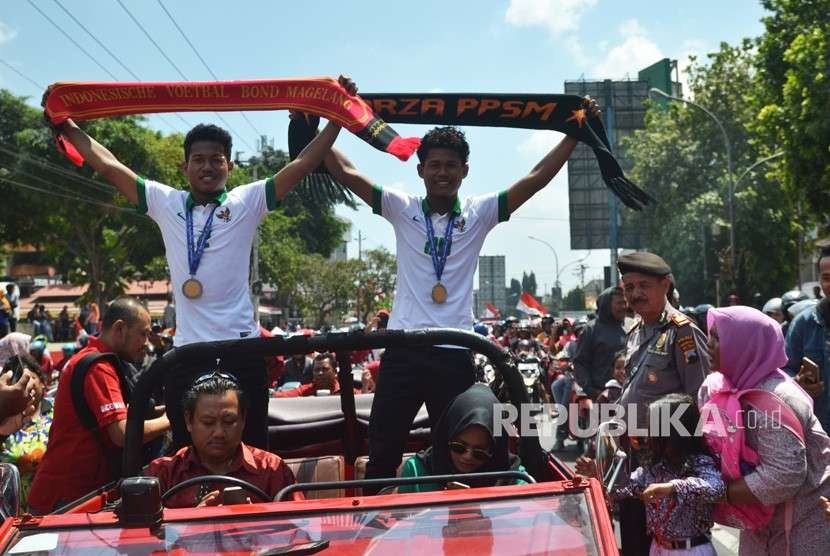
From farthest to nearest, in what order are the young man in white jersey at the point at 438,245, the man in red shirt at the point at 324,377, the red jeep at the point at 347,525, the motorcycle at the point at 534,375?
the motorcycle at the point at 534,375 → the man in red shirt at the point at 324,377 → the young man in white jersey at the point at 438,245 → the red jeep at the point at 347,525

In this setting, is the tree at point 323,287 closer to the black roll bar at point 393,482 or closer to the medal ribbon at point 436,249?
the medal ribbon at point 436,249

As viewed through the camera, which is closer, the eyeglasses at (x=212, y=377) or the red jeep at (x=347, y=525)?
the red jeep at (x=347, y=525)

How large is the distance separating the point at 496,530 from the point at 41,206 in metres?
33.1

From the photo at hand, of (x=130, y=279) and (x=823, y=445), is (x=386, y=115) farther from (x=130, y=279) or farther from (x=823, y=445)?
(x=130, y=279)

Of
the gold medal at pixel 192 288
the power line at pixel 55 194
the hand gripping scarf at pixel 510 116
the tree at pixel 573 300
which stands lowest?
the tree at pixel 573 300

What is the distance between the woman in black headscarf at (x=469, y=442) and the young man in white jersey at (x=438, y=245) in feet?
1.56

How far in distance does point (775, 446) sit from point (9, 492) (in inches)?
101

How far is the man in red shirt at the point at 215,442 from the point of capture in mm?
3766

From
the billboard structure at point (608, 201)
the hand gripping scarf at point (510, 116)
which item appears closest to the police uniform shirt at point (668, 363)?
the hand gripping scarf at point (510, 116)

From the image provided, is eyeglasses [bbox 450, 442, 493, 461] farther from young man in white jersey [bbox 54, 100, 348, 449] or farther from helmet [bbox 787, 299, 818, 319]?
helmet [bbox 787, 299, 818, 319]

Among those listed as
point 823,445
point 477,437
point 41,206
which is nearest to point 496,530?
point 477,437

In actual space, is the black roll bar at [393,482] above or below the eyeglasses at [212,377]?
below

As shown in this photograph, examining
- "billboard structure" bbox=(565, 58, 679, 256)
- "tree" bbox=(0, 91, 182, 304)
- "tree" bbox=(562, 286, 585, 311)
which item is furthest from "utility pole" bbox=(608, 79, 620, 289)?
"tree" bbox=(562, 286, 585, 311)

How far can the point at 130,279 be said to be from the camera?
44.1 metres
